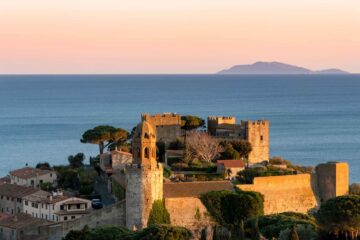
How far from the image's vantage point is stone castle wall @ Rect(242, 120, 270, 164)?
172 feet

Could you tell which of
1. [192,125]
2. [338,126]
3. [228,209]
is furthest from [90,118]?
[228,209]

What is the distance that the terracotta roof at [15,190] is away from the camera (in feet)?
151

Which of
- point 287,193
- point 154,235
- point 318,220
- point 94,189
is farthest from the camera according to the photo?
point 94,189

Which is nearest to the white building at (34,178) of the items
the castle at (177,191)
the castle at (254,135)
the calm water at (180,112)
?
the castle at (177,191)

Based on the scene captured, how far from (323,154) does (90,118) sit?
55.0 metres

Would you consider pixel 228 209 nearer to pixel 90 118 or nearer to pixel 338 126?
pixel 338 126

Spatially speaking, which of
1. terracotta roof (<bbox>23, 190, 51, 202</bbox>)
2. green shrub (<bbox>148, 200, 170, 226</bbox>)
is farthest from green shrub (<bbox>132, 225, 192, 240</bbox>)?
terracotta roof (<bbox>23, 190, 51, 202</bbox>)

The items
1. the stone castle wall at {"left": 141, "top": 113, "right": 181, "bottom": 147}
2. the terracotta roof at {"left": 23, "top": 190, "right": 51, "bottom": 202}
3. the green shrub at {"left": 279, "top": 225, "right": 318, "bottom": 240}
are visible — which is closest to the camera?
the green shrub at {"left": 279, "top": 225, "right": 318, "bottom": 240}

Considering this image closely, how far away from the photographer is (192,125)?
186 feet

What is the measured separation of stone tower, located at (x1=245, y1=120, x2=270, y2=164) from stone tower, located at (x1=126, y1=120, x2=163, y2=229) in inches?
615

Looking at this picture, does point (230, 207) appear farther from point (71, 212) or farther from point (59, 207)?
point (59, 207)

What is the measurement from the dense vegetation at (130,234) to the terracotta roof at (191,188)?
4.06 metres

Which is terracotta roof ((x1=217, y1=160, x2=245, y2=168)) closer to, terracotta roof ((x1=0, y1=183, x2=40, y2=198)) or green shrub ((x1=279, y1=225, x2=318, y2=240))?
terracotta roof ((x1=0, y1=183, x2=40, y2=198))

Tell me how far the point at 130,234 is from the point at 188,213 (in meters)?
4.78
